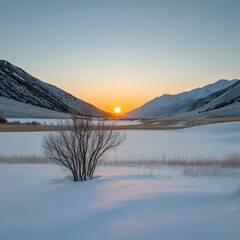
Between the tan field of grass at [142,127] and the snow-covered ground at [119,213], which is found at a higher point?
the tan field of grass at [142,127]

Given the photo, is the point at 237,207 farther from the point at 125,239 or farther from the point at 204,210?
the point at 125,239

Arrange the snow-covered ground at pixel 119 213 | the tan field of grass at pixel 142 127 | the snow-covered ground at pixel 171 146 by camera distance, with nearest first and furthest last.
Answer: the snow-covered ground at pixel 119 213
the snow-covered ground at pixel 171 146
the tan field of grass at pixel 142 127

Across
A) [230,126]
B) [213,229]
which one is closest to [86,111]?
[213,229]

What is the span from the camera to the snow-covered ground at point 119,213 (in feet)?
11.9

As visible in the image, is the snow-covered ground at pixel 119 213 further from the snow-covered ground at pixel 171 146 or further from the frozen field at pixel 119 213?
the snow-covered ground at pixel 171 146

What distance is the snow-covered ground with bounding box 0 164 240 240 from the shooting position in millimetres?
3625

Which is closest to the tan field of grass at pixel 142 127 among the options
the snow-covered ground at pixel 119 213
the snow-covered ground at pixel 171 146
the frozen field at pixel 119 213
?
the snow-covered ground at pixel 171 146

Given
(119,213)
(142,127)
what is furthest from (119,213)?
(142,127)

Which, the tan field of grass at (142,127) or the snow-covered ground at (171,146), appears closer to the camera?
the snow-covered ground at (171,146)

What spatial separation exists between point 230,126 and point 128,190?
29.8 meters

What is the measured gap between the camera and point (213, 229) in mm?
3586

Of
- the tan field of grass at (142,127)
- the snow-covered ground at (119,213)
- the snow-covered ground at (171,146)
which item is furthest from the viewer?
the tan field of grass at (142,127)

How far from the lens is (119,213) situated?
14.3 ft

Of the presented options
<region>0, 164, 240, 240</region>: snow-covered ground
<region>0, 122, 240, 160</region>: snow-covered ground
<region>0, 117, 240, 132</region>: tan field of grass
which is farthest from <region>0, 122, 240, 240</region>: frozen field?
<region>0, 117, 240, 132</region>: tan field of grass
